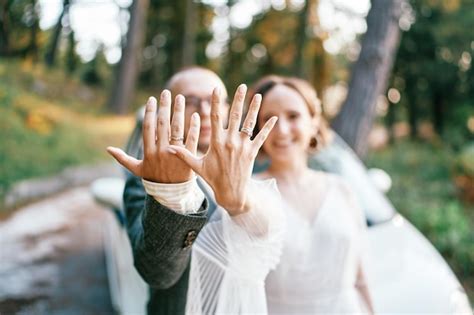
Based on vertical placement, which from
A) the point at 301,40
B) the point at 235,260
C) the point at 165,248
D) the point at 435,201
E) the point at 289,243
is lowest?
the point at 435,201

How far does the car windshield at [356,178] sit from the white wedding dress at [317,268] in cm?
110

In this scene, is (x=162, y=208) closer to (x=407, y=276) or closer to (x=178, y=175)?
(x=178, y=175)

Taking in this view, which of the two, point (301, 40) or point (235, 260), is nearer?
point (235, 260)

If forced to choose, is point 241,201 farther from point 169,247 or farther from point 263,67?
point 263,67

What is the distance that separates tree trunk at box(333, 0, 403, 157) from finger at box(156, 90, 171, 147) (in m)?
4.36

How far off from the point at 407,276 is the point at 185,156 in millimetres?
1768

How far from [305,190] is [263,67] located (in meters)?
18.1

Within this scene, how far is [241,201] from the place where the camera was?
4.19 ft

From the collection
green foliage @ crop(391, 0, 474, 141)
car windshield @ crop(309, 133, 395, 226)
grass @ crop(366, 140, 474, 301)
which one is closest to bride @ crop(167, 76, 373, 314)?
car windshield @ crop(309, 133, 395, 226)

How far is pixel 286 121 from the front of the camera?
196 centimetres

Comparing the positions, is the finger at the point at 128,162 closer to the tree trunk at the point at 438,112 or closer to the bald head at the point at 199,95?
the bald head at the point at 199,95

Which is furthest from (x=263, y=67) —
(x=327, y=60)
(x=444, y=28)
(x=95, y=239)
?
(x=95, y=239)

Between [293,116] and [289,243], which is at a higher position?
[293,116]

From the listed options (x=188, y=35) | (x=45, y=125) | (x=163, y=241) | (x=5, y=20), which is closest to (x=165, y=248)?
(x=163, y=241)
